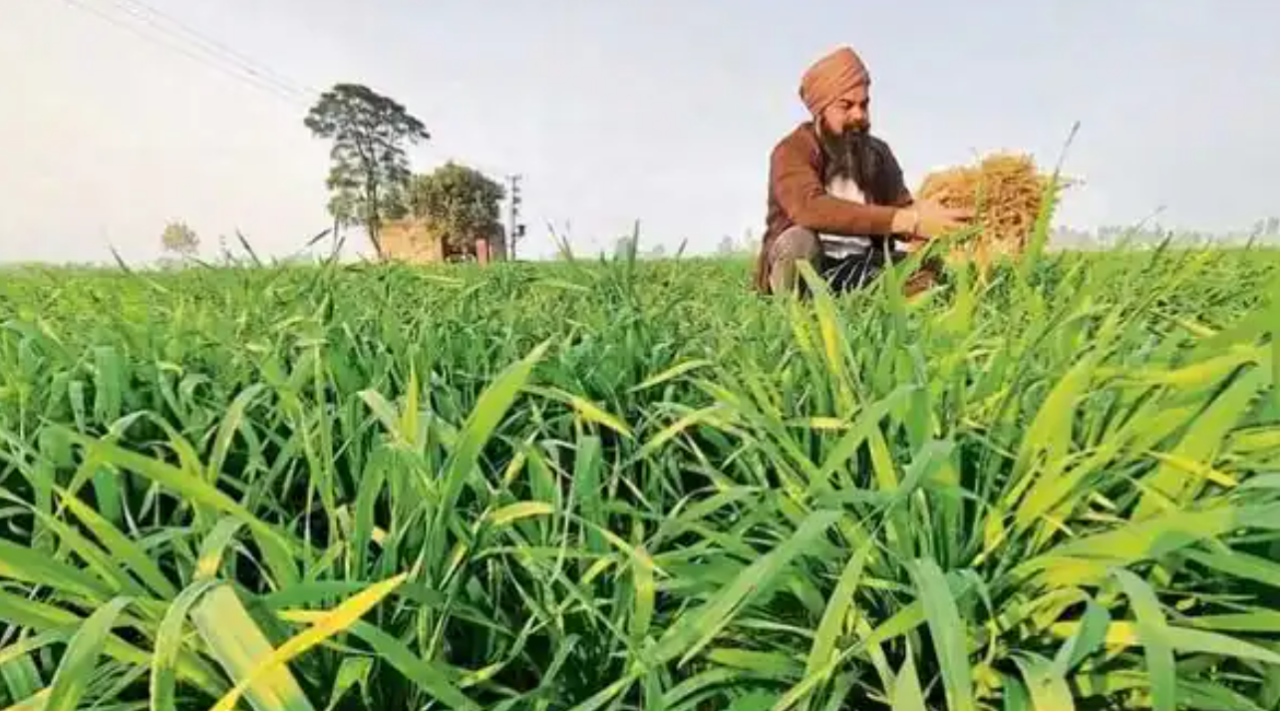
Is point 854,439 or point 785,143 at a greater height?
point 785,143

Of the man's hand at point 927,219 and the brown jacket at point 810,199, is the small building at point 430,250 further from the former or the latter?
the man's hand at point 927,219

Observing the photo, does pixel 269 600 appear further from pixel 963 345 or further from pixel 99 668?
pixel 963 345

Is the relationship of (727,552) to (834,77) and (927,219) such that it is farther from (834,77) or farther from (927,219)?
(834,77)

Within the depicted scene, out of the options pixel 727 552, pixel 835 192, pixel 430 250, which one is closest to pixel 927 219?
pixel 835 192

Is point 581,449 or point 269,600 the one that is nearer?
point 269,600

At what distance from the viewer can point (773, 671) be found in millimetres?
658

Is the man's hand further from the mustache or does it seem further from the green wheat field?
the green wheat field

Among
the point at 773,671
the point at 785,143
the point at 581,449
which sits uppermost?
the point at 785,143

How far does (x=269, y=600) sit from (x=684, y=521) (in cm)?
27

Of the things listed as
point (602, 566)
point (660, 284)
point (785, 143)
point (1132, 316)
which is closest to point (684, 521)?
point (602, 566)

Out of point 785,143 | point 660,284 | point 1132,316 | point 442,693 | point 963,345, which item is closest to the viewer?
point 442,693

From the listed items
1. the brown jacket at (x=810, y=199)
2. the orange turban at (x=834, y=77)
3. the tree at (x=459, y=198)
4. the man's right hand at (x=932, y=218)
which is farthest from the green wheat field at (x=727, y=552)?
the tree at (x=459, y=198)

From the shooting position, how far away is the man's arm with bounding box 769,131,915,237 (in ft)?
9.95

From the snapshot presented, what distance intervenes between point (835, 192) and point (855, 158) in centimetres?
14
